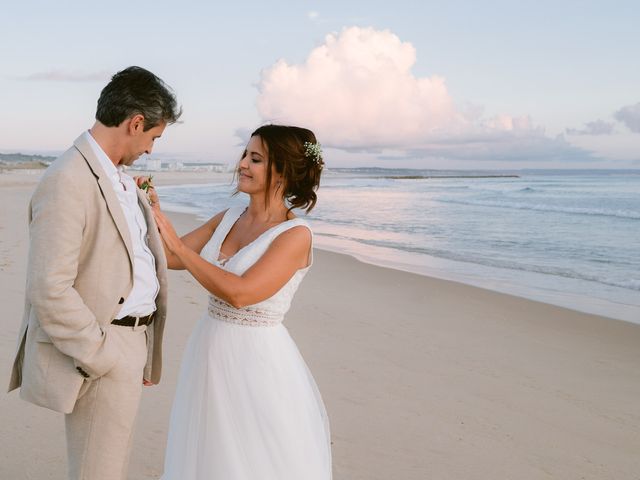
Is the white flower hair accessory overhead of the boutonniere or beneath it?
overhead

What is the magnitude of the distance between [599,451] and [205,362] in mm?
3251

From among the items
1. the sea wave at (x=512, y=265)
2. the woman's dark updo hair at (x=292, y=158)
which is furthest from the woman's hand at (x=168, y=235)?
the sea wave at (x=512, y=265)

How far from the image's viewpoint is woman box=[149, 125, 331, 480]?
2.85 m

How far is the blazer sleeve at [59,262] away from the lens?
2.12m

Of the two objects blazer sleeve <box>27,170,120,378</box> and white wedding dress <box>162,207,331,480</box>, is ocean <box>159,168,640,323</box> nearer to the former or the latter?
white wedding dress <box>162,207,331,480</box>

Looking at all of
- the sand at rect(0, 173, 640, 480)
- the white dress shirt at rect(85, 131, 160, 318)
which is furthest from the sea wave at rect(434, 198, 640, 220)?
the white dress shirt at rect(85, 131, 160, 318)

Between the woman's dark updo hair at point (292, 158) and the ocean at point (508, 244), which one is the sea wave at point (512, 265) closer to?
the ocean at point (508, 244)

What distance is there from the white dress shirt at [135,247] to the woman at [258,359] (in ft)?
0.95

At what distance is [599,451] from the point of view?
4656 mm

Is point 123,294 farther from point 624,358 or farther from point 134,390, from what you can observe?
point 624,358

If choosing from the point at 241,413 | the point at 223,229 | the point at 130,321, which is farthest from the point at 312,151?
the point at 241,413

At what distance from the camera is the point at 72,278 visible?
2.17 meters

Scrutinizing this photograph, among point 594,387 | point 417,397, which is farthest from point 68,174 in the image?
point 594,387

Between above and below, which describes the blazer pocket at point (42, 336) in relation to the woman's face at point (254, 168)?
below
